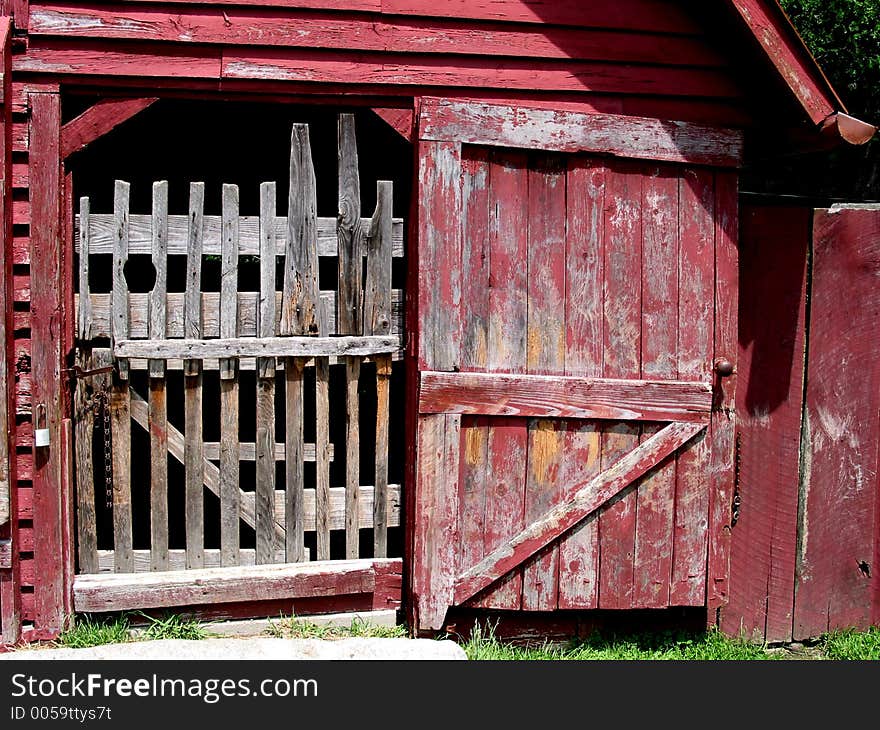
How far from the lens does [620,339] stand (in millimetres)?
3893

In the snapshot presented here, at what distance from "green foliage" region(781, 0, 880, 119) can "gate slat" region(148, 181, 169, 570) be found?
5.12 metres

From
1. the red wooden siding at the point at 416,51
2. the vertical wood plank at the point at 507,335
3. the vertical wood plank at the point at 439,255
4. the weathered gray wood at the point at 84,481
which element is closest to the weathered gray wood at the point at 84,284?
the weathered gray wood at the point at 84,481

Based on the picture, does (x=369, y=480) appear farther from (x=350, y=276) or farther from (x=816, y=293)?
(x=816, y=293)

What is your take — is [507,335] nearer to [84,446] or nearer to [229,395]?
[229,395]

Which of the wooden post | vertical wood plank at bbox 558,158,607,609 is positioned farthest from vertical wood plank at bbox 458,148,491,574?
Result: the wooden post

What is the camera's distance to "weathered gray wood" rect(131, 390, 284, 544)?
395 cm

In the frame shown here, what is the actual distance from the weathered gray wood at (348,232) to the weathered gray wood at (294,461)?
31cm

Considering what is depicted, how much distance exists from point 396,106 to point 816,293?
7.29 ft

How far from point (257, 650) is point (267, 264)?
1712mm

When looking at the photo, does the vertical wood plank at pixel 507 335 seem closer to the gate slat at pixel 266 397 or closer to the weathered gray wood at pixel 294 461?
the weathered gray wood at pixel 294 461

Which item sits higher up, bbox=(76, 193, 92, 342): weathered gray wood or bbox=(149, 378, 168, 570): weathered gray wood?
bbox=(76, 193, 92, 342): weathered gray wood

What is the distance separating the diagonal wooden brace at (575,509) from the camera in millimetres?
3865

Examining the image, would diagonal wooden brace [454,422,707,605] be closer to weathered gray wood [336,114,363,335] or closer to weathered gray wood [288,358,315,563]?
weathered gray wood [288,358,315,563]

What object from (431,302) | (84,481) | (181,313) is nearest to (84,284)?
(181,313)
